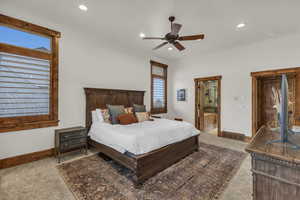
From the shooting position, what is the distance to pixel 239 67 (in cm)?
457

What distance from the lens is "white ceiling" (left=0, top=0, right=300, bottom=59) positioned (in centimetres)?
261

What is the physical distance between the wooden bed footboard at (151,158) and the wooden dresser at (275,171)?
1.49m

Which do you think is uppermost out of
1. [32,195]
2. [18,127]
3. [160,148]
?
[18,127]

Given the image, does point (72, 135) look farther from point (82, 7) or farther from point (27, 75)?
point (82, 7)

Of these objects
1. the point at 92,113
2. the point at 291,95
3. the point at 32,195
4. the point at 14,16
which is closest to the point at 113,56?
the point at 92,113

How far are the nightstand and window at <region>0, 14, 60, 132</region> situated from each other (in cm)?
52

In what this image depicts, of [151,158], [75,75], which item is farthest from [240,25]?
[75,75]

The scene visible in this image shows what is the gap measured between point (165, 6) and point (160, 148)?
2711mm

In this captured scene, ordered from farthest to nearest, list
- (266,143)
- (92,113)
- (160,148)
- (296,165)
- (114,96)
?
(114,96)
(92,113)
(160,148)
(266,143)
(296,165)

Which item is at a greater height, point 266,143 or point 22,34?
point 22,34

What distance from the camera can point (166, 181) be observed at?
225cm

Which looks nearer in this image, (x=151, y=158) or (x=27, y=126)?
(x=151, y=158)

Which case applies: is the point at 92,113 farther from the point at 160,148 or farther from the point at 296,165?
the point at 296,165

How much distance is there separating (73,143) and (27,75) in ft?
5.73
